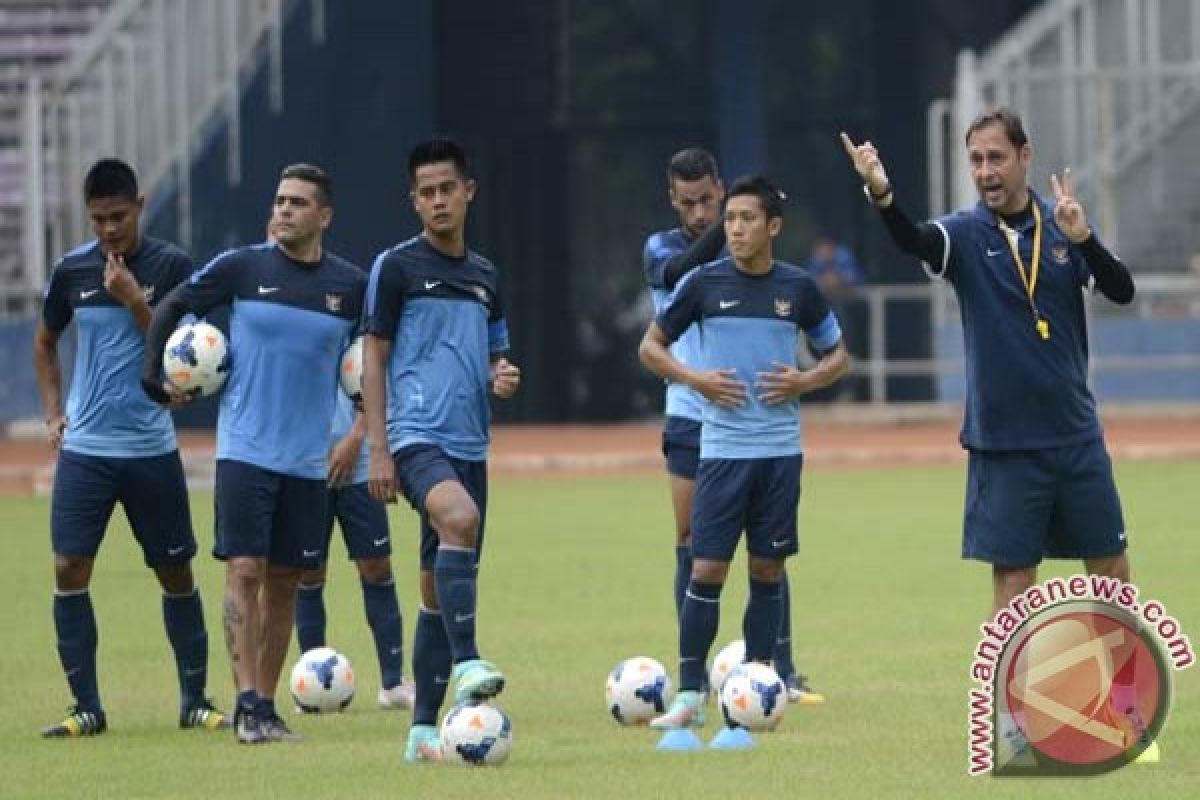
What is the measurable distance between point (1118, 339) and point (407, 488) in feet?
80.0

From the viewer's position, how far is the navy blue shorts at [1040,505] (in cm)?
1109

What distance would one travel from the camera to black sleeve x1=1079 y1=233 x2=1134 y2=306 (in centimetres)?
1088

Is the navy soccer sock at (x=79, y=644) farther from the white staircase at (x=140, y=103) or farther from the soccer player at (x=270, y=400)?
the white staircase at (x=140, y=103)

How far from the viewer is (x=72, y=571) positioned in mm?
12859

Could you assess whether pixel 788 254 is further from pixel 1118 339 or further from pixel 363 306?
pixel 363 306

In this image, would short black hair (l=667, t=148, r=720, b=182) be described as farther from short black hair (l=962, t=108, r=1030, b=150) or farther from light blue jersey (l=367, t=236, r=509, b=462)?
short black hair (l=962, t=108, r=1030, b=150)

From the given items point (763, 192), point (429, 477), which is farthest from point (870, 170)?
point (429, 477)

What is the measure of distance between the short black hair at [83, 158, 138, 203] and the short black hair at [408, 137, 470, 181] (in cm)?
154

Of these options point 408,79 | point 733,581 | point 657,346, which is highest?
point 408,79

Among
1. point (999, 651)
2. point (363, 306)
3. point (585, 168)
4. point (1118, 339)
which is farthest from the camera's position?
point (585, 168)

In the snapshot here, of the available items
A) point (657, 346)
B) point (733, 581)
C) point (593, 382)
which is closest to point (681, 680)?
point (657, 346)

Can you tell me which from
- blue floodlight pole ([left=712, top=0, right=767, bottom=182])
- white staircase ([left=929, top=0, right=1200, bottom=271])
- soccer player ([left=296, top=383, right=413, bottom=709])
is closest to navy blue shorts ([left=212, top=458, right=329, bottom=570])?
soccer player ([left=296, top=383, right=413, bottom=709])

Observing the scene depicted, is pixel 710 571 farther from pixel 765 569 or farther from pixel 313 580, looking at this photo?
pixel 313 580

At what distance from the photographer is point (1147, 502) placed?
23859 mm
